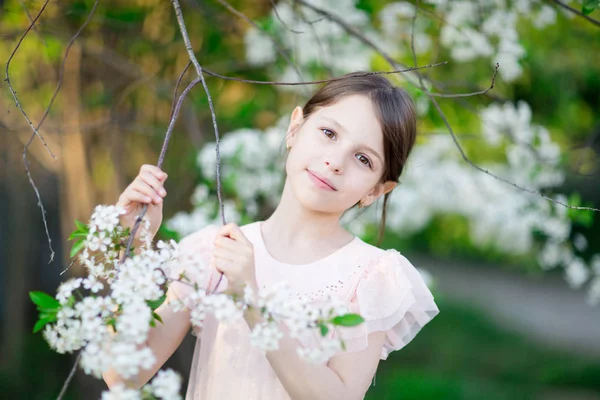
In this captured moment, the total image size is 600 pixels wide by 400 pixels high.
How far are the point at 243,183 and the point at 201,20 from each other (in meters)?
1.01

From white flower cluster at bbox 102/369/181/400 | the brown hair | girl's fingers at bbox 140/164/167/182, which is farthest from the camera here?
the brown hair

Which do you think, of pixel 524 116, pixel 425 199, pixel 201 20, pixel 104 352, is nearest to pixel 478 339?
pixel 425 199

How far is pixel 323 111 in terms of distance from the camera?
63.2 inches

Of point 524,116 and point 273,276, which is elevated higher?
point 524,116

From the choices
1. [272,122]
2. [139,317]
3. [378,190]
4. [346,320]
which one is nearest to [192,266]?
[139,317]

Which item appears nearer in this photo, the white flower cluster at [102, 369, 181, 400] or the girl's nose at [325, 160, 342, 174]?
the white flower cluster at [102, 369, 181, 400]

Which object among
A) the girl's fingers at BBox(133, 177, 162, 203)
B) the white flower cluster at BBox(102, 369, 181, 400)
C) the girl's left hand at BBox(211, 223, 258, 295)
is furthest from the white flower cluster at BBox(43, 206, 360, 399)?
the girl's fingers at BBox(133, 177, 162, 203)

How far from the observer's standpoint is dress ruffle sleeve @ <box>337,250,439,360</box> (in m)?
1.48

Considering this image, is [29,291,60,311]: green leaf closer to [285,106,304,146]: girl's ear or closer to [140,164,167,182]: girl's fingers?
[140,164,167,182]: girl's fingers

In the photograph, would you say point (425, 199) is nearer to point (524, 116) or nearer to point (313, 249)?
point (524, 116)

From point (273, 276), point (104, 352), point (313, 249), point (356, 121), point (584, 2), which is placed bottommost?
point (104, 352)

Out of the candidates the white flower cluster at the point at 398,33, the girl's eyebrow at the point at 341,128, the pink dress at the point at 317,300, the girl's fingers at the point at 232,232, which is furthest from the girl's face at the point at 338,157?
the white flower cluster at the point at 398,33

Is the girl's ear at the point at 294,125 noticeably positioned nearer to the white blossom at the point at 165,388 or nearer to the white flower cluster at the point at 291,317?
the white flower cluster at the point at 291,317

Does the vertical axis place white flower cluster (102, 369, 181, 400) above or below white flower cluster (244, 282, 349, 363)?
below
